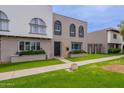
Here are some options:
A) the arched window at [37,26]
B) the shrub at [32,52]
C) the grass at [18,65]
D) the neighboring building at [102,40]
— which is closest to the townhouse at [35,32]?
the arched window at [37,26]

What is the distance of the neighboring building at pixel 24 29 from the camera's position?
18469 millimetres

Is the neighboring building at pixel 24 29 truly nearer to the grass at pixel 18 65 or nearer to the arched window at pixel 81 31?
the grass at pixel 18 65

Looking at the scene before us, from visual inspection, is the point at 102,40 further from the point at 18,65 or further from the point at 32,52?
the point at 18,65

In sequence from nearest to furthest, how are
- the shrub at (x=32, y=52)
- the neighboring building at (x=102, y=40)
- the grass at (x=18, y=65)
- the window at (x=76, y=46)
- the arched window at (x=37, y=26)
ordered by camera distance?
the grass at (x=18, y=65)
the shrub at (x=32, y=52)
the arched window at (x=37, y=26)
the window at (x=76, y=46)
the neighboring building at (x=102, y=40)

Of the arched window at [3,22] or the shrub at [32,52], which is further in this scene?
the shrub at [32,52]

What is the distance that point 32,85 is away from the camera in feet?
27.9

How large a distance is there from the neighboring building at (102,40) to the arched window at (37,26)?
18073mm

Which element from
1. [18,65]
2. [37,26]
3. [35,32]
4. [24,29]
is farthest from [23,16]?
[18,65]

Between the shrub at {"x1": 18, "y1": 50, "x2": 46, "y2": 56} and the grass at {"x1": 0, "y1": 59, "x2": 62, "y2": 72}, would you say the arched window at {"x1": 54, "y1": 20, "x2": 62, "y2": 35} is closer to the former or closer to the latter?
the shrub at {"x1": 18, "y1": 50, "x2": 46, "y2": 56}

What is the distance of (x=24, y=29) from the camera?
65.7 ft

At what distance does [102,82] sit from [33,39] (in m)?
13.6

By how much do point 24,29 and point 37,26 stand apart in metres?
2.16
